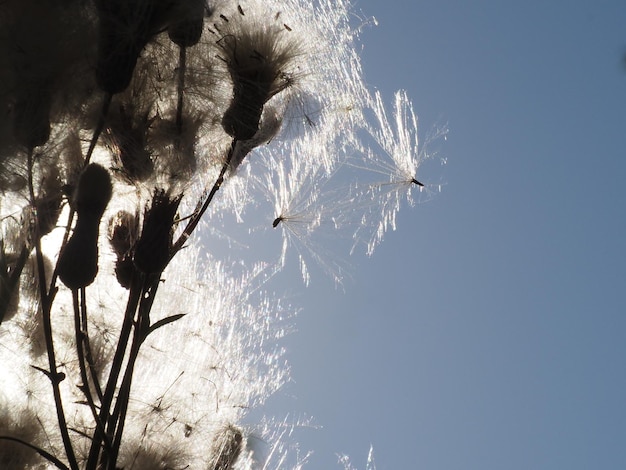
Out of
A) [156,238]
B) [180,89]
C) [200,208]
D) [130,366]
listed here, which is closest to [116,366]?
[130,366]

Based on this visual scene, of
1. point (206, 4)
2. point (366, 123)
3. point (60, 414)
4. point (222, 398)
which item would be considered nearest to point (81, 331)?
point (60, 414)

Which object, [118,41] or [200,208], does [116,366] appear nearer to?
[200,208]

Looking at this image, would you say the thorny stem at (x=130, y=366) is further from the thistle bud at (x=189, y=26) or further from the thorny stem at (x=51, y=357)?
the thistle bud at (x=189, y=26)

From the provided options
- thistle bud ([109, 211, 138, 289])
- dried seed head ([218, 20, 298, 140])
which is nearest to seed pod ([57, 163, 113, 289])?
thistle bud ([109, 211, 138, 289])

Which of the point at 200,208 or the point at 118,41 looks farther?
the point at 200,208

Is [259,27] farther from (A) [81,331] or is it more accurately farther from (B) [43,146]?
(A) [81,331]
